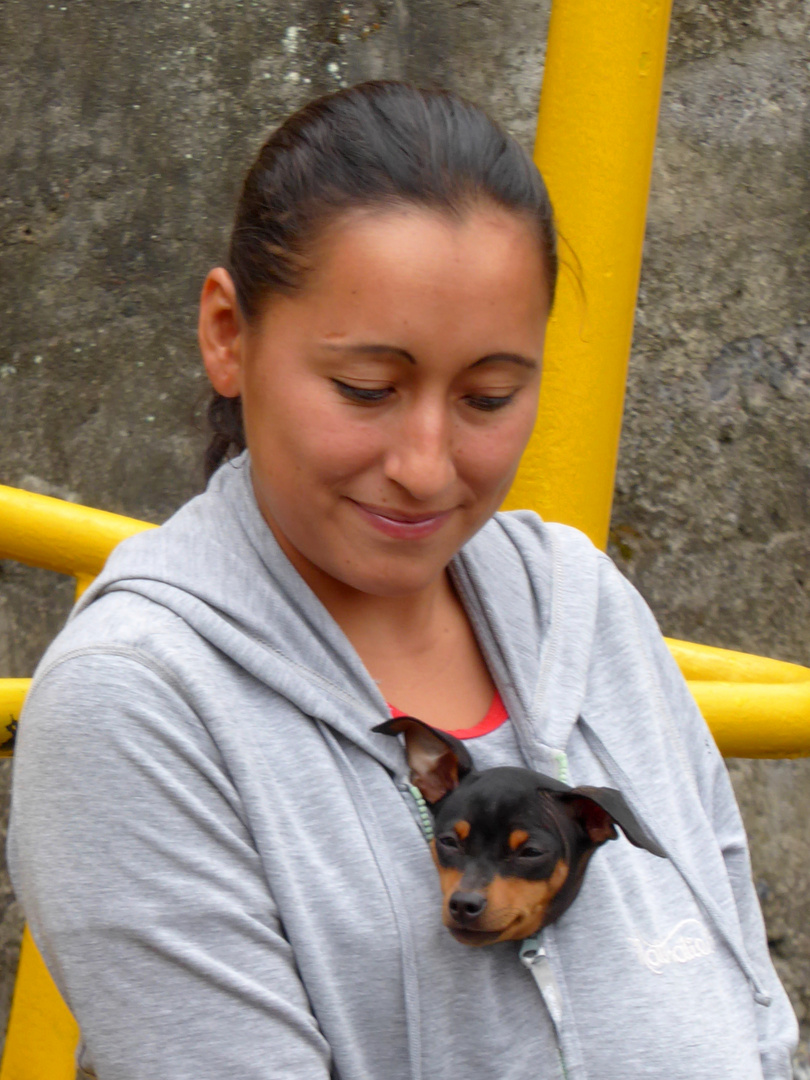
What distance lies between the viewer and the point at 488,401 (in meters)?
0.94

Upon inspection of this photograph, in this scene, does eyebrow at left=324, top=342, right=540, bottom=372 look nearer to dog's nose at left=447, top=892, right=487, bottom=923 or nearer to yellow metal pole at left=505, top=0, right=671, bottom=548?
dog's nose at left=447, top=892, right=487, bottom=923

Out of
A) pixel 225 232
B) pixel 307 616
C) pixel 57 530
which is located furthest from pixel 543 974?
pixel 225 232

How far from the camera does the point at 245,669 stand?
0.91 metres

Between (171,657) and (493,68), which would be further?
(493,68)

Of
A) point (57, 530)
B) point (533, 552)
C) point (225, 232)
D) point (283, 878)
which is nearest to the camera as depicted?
point (283, 878)

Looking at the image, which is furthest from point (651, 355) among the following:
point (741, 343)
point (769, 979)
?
point (769, 979)

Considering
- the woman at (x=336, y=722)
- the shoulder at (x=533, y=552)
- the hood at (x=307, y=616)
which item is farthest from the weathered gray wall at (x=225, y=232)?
the woman at (x=336, y=722)

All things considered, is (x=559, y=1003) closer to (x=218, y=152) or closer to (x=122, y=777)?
(x=122, y=777)

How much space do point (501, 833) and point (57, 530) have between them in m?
0.79

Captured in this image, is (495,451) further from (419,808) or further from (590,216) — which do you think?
(590,216)

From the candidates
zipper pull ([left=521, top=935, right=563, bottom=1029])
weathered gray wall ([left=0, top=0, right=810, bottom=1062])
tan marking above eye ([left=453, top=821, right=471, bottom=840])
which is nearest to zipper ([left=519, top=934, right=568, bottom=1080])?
zipper pull ([left=521, top=935, right=563, bottom=1029])

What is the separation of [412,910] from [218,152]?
7.74 ft

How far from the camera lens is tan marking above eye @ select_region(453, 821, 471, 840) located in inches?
34.9

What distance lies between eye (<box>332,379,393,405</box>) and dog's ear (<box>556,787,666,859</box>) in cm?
35
